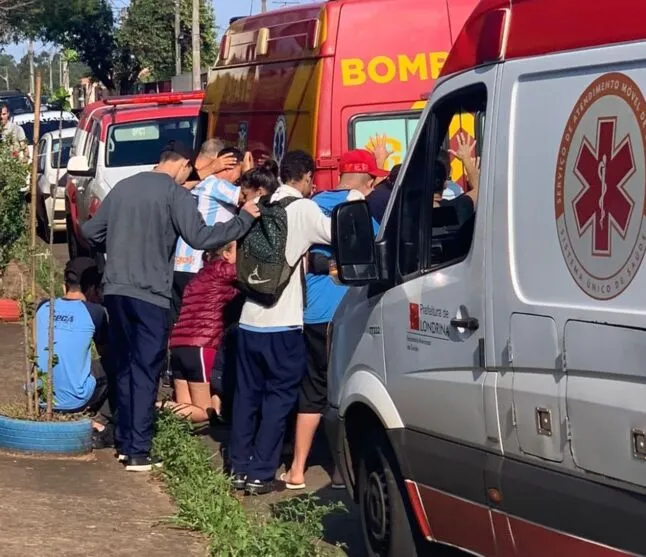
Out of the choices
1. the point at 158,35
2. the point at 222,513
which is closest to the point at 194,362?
the point at 222,513

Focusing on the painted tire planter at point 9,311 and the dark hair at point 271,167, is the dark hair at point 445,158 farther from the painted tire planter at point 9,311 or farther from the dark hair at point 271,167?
the painted tire planter at point 9,311

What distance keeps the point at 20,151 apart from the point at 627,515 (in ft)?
37.3

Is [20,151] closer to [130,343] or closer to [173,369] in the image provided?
[173,369]

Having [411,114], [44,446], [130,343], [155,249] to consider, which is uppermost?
[411,114]

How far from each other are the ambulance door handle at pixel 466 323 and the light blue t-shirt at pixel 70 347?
3.75 meters

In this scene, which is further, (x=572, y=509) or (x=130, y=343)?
(x=130, y=343)

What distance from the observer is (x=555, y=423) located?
438 cm

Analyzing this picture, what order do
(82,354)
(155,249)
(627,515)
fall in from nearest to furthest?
(627,515)
(155,249)
(82,354)

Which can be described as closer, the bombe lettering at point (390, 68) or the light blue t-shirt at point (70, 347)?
the light blue t-shirt at point (70, 347)

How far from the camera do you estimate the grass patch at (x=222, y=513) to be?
18.9ft

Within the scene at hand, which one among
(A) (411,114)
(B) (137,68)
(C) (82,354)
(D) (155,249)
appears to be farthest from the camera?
(B) (137,68)

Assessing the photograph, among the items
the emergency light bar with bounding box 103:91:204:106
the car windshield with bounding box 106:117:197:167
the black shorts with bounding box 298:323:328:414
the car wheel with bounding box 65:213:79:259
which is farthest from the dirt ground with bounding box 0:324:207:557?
the car wheel with bounding box 65:213:79:259

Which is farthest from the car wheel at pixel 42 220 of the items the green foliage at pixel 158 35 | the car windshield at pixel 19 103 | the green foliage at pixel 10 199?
the green foliage at pixel 158 35

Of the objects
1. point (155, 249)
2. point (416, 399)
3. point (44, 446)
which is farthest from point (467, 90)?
point (44, 446)
